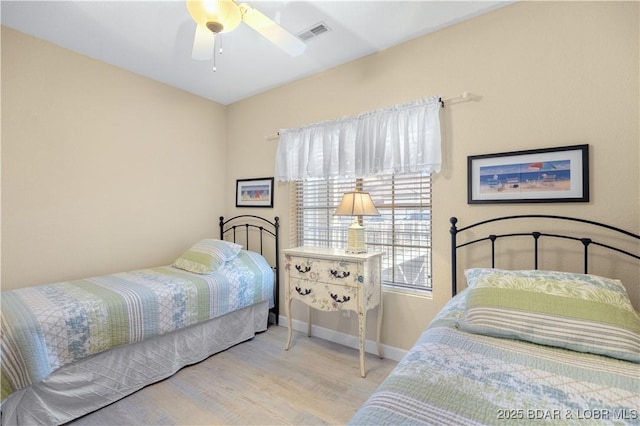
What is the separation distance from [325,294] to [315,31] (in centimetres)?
204

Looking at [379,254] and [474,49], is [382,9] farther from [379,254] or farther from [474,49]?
[379,254]

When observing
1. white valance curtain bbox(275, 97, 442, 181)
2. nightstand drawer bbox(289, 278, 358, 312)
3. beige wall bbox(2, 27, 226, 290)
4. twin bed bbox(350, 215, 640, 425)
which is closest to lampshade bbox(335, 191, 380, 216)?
white valance curtain bbox(275, 97, 442, 181)

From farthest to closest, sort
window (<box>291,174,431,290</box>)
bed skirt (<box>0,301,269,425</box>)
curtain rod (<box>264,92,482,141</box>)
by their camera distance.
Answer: window (<box>291,174,431,290</box>), curtain rod (<box>264,92,482,141</box>), bed skirt (<box>0,301,269,425</box>)

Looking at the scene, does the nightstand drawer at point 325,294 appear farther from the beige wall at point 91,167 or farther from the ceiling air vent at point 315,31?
the ceiling air vent at point 315,31

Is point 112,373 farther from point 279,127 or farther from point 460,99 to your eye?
point 460,99

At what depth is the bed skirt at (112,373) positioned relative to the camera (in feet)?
5.46

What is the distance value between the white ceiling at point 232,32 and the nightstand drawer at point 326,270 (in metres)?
1.77

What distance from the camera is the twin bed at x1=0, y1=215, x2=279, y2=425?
5.38 ft

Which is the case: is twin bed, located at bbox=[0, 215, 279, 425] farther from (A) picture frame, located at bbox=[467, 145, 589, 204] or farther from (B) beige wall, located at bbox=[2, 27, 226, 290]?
(A) picture frame, located at bbox=[467, 145, 589, 204]

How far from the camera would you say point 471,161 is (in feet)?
7.04

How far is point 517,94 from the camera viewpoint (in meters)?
2.00

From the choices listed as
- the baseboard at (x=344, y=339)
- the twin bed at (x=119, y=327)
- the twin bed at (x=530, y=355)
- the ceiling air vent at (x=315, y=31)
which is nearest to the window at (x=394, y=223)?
the baseboard at (x=344, y=339)

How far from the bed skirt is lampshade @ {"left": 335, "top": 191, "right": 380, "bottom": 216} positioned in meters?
1.44

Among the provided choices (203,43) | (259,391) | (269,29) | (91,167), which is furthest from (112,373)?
(269,29)
